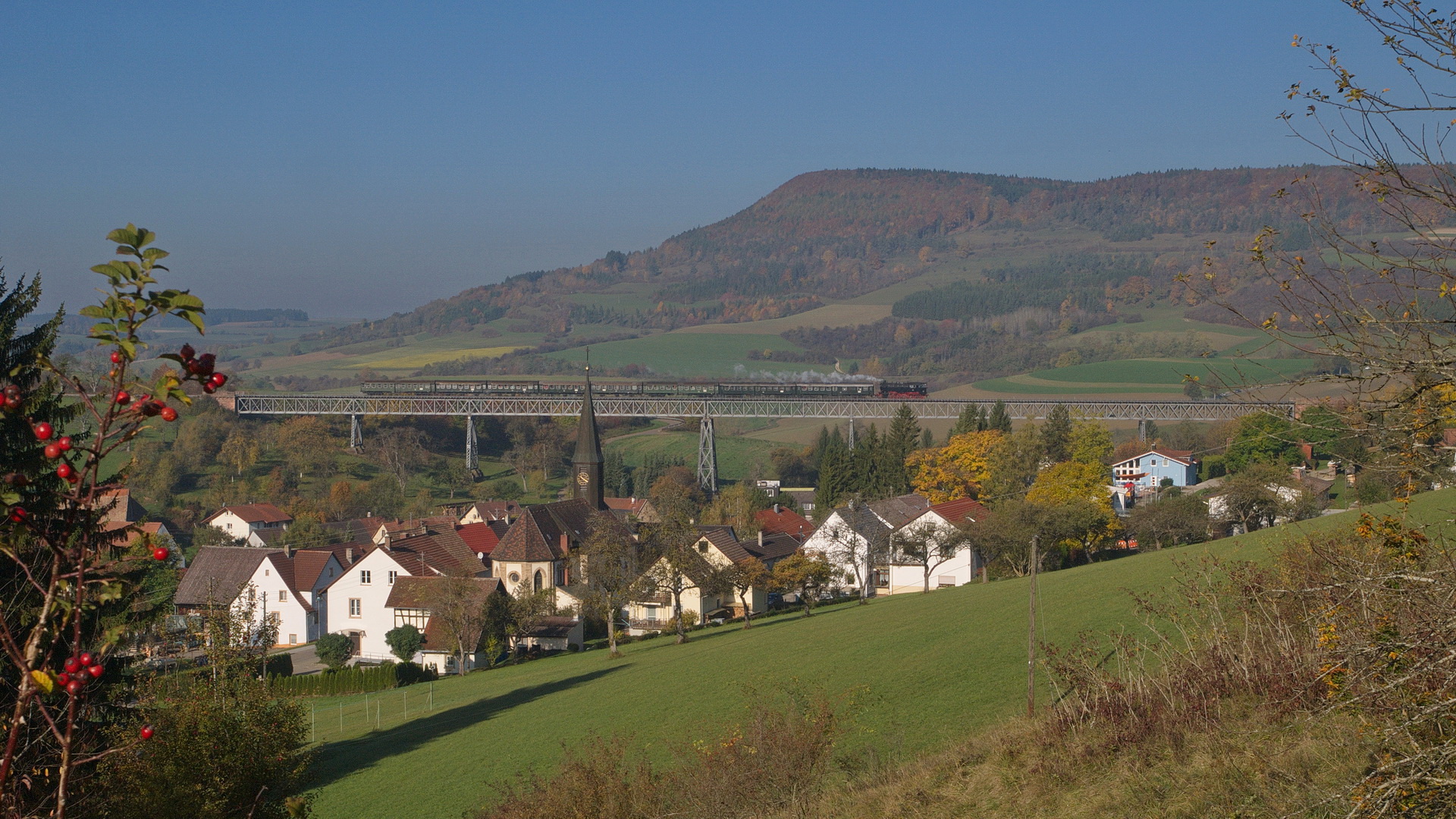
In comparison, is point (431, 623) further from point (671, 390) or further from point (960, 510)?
point (671, 390)

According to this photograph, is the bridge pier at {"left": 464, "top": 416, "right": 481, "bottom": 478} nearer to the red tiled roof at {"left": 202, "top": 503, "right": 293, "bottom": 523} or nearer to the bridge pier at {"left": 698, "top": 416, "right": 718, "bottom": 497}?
the bridge pier at {"left": 698, "top": 416, "right": 718, "bottom": 497}

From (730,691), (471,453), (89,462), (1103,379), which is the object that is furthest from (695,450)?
(89,462)

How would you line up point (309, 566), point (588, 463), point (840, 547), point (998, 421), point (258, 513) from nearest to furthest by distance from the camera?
point (309, 566)
point (840, 547)
point (588, 463)
point (998, 421)
point (258, 513)

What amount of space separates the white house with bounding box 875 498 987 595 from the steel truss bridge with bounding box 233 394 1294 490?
40271 mm

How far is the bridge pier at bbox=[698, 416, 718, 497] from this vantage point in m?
88.4

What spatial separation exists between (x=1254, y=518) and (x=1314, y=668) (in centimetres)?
3422

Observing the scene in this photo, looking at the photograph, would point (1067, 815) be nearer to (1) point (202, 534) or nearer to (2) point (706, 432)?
(1) point (202, 534)

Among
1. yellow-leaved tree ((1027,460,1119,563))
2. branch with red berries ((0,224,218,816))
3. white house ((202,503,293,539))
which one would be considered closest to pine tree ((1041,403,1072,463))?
yellow-leaved tree ((1027,460,1119,563))

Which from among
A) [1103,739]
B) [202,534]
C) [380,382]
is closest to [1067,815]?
[1103,739]

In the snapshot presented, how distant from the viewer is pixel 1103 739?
11.6 metres

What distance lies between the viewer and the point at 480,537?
60.0 meters

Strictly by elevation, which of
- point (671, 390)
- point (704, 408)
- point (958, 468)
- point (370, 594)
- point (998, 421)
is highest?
point (671, 390)

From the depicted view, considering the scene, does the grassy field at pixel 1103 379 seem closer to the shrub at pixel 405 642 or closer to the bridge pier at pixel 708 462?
the bridge pier at pixel 708 462

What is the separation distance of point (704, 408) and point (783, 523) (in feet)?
101
